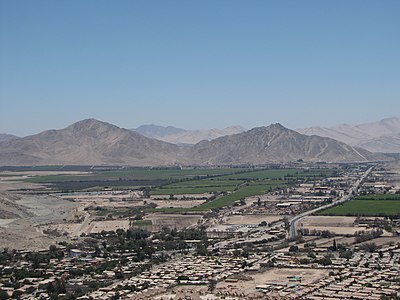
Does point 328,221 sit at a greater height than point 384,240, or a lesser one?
greater

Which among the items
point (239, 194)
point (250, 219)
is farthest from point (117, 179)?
point (250, 219)

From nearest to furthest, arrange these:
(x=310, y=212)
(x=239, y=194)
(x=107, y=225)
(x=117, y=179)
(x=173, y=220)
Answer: (x=107, y=225) → (x=173, y=220) → (x=310, y=212) → (x=239, y=194) → (x=117, y=179)

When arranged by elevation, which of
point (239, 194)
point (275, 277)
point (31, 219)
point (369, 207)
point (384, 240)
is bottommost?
point (275, 277)

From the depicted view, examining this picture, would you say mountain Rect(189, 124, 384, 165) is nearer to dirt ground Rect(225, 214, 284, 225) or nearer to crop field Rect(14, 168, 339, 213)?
crop field Rect(14, 168, 339, 213)

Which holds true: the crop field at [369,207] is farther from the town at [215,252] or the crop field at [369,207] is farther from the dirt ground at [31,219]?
the dirt ground at [31,219]

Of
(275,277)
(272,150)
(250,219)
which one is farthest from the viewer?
(272,150)

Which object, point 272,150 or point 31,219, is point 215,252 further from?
point 272,150

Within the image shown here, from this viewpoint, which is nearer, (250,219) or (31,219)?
(250,219)

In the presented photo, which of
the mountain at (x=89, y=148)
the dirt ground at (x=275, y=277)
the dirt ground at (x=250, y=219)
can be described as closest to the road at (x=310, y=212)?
the dirt ground at (x=250, y=219)

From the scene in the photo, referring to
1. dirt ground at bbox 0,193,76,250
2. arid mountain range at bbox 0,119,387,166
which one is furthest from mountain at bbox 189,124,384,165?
dirt ground at bbox 0,193,76,250
